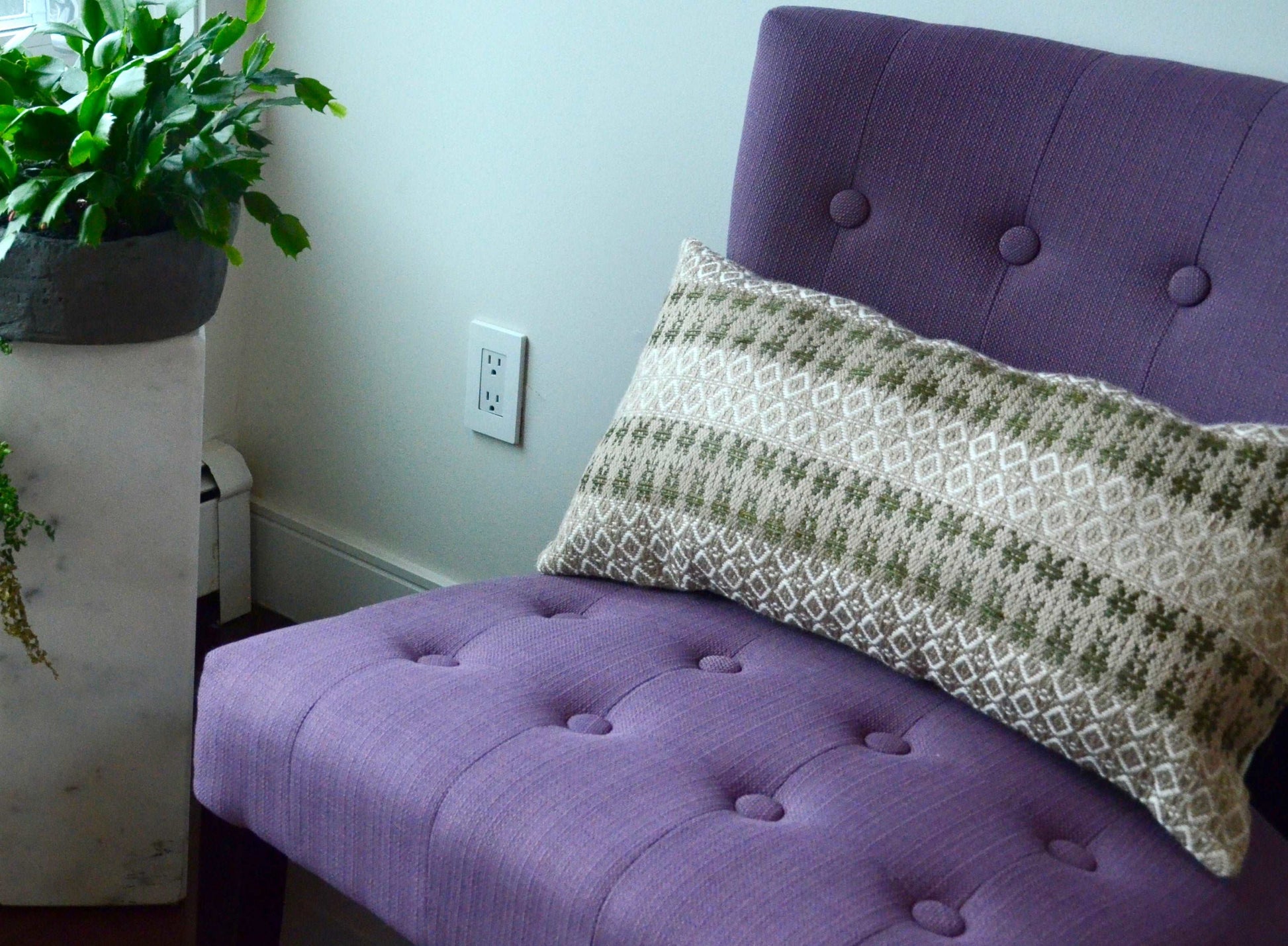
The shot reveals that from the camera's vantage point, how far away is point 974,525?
2.94 ft

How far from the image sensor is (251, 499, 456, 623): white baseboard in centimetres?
166

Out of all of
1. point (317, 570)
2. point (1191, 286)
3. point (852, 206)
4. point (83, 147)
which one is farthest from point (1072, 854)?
point (317, 570)

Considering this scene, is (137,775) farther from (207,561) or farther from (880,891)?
(880,891)

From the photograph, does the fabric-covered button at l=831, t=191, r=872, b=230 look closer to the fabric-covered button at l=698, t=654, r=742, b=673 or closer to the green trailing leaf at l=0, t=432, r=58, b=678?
the fabric-covered button at l=698, t=654, r=742, b=673

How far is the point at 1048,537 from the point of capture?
2.87 feet

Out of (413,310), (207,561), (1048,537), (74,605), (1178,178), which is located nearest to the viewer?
(1048,537)

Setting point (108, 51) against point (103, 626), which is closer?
point (108, 51)

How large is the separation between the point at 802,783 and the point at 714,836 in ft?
0.29

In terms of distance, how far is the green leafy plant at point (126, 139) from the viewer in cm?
97

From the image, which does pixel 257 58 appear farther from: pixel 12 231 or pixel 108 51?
pixel 12 231

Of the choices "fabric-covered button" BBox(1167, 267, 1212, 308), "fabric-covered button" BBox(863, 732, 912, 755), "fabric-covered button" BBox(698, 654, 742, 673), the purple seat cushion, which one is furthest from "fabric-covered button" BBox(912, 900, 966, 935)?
"fabric-covered button" BBox(1167, 267, 1212, 308)

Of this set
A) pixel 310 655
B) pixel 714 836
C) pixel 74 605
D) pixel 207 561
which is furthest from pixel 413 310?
pixel 714 836

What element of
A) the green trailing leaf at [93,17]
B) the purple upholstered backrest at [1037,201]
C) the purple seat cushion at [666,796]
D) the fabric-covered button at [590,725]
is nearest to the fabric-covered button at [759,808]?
the purple seat cushion at [666,796]

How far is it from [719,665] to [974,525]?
0.20 m
